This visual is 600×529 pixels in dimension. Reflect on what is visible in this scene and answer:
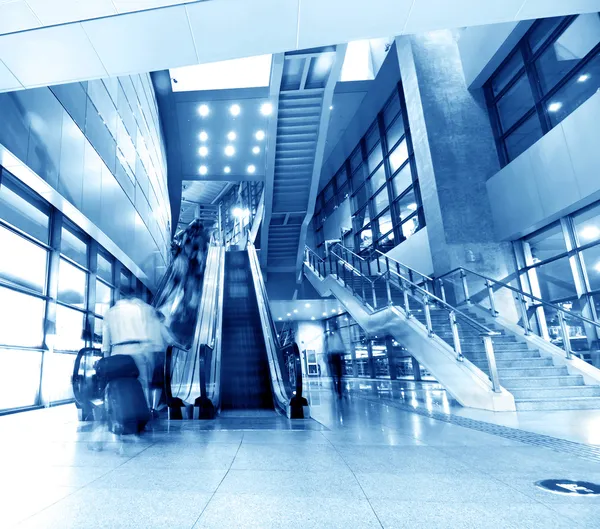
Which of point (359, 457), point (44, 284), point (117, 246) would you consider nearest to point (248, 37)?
point (359, 457)

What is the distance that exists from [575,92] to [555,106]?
63cm

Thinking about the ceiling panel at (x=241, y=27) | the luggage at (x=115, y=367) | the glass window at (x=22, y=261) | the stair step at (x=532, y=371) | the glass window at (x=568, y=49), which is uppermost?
the glass window at (x=568, y=49)

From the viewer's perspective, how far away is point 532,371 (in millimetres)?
7539

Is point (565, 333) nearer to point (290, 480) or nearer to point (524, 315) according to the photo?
point (524, 315)

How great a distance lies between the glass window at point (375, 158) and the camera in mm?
17891

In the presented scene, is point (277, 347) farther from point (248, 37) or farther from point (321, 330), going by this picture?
point (321, 330)

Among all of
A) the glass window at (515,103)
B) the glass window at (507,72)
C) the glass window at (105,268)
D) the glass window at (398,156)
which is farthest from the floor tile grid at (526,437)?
the glass window at (398,156)

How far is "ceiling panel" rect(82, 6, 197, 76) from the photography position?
4.17m

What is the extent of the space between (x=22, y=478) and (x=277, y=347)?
6116 mm

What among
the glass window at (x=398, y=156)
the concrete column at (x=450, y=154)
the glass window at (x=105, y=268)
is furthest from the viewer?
the glass window at (x=398, y=156)

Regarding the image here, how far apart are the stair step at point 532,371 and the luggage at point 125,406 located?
6.34 m

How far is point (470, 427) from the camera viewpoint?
496 cm

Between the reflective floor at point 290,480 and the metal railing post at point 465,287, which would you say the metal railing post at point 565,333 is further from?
the reflective floor at point 290,480

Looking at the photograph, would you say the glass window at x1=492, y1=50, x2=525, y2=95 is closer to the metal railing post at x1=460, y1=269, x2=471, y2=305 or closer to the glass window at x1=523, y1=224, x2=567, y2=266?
the glass window at x1=523, y1=224, x2=567, y2=266
